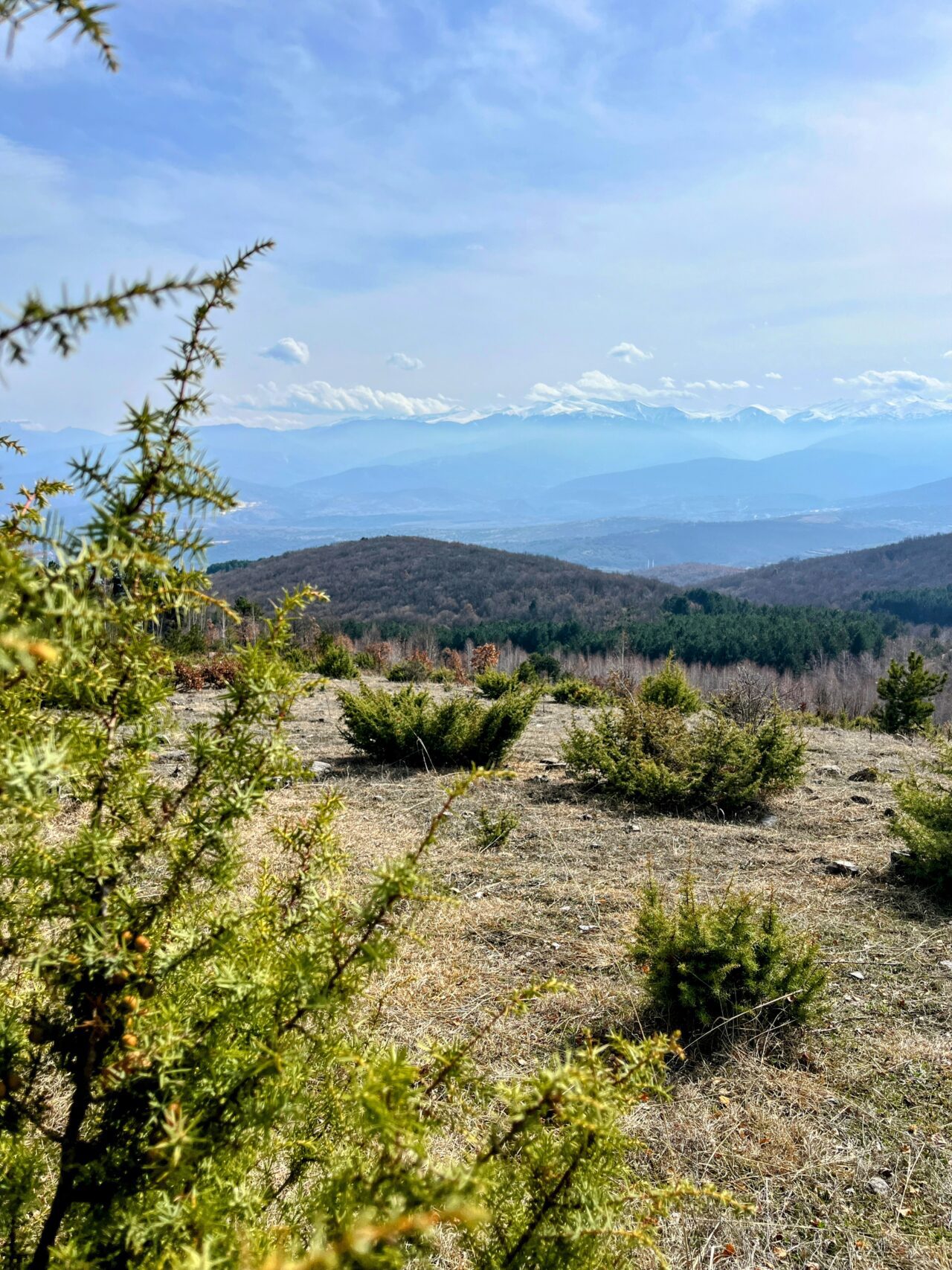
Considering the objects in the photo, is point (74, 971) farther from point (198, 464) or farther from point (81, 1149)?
point (198, 464)

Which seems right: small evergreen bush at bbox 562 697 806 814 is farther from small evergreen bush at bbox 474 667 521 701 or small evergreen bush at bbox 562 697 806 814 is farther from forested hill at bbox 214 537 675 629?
forested hill at bbox 214 537 675 629

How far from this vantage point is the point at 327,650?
15.0 metres

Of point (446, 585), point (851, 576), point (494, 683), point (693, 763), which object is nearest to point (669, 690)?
point (494, 683)

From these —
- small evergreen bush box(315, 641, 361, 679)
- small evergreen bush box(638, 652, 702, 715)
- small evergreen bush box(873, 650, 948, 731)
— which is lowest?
small evergreen bush box(873, 650, 948, 731)

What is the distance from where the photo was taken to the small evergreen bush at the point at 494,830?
5703 millimetres

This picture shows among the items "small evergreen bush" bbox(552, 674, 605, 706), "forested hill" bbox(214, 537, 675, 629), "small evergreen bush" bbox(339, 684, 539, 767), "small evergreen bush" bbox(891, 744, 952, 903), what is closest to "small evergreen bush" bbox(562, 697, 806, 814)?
"small evergreen bush" bbox(339, 684, 539, 767)

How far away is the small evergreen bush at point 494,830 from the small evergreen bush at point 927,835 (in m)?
2.76

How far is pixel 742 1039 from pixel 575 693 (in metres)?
10.6

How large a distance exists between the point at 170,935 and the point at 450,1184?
55 centimetres

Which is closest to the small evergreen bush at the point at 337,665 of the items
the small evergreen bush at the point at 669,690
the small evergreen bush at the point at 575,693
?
the small evergreen bush at the point at 575,693

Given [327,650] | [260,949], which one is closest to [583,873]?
[260,949]

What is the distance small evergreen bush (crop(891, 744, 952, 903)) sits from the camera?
462cm

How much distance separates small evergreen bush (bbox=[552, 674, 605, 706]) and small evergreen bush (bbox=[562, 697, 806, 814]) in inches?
184

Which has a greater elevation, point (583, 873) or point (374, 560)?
point (374, 560)
